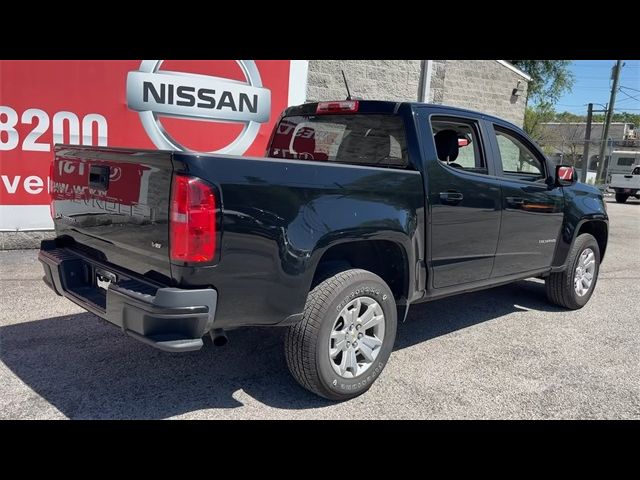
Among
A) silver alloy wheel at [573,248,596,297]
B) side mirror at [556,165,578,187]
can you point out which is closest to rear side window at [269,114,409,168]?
side mirror at [556,165,578,187]

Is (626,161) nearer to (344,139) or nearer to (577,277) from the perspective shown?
(577,277)

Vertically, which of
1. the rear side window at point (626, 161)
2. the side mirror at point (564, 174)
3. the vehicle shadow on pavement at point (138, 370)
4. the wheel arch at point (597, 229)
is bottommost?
the vehicle shadow on pavement at point (138, 370)

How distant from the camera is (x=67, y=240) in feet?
12.3

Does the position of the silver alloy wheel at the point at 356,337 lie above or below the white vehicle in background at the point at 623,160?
below

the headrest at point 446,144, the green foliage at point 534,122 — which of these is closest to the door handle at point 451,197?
the headrest at point 446,144

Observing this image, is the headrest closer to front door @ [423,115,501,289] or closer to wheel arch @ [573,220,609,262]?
front door @ [423,115,501,289]

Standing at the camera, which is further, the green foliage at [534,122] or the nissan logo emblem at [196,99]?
the green foliage at [534,122]

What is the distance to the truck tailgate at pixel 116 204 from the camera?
279cm

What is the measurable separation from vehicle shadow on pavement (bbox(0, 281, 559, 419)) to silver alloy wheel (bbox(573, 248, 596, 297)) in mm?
1765

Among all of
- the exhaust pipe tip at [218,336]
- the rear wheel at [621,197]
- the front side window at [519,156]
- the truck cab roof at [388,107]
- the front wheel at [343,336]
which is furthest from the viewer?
the rear wheel at [621,197]

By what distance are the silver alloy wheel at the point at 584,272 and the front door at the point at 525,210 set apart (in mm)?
645

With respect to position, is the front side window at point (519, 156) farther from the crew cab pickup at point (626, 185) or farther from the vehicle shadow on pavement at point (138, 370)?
the crew cab pickup at point (626, 185)
